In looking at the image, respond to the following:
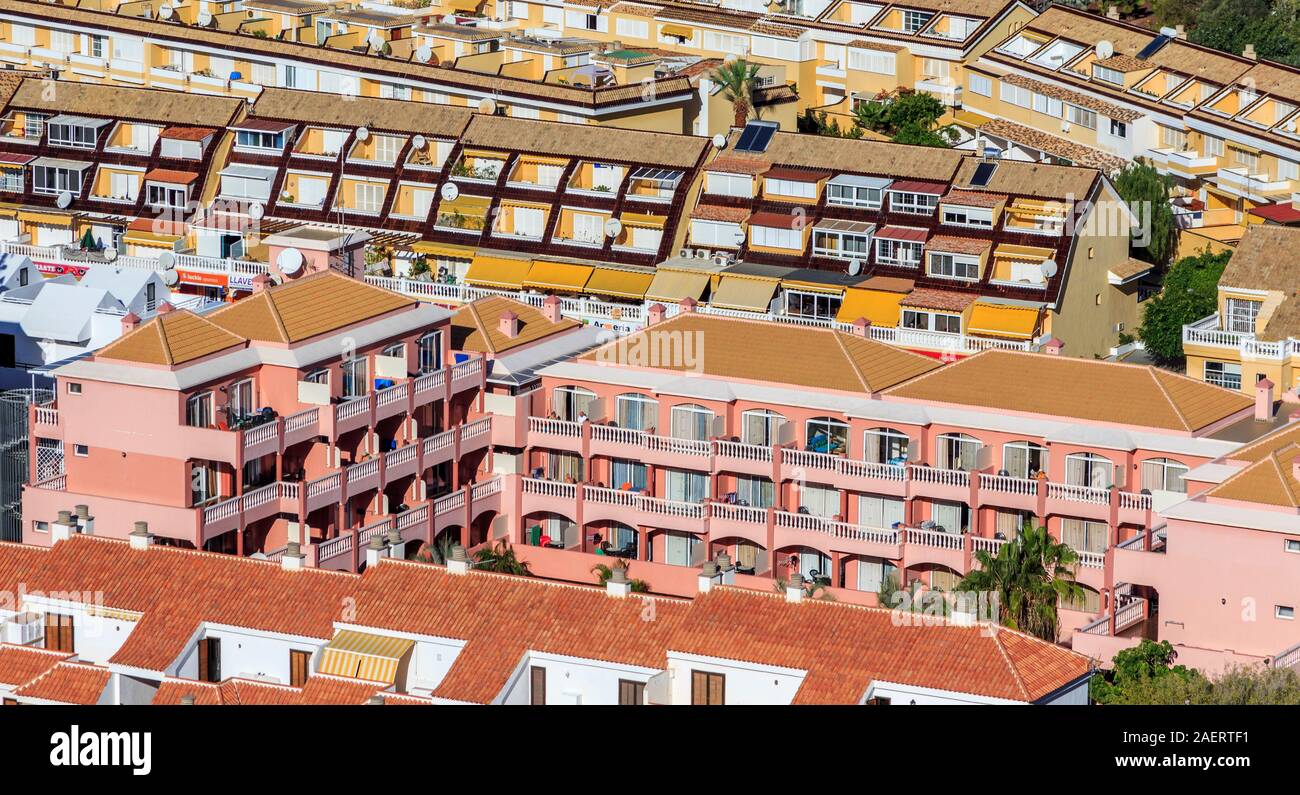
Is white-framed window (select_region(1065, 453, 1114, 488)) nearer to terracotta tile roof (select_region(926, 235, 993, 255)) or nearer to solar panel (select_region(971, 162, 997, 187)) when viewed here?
terracotta tile roof (select_region(926, 235, 993, 255))

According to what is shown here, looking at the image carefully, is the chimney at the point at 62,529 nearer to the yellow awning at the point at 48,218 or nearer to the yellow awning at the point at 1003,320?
the yellow awning at the point at 1003,320

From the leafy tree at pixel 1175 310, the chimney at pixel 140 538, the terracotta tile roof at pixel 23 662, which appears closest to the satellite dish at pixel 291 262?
Result: the chimney at pixel 140 538

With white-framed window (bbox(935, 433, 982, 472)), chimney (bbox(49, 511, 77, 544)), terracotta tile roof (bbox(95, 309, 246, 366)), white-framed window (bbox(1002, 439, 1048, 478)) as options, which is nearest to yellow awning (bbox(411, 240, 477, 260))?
terracotta tile roof (bbox(95, 309, 246, 366))

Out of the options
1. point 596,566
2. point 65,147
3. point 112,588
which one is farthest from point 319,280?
point 65,147

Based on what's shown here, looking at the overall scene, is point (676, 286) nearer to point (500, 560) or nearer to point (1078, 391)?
point (1078, 391)

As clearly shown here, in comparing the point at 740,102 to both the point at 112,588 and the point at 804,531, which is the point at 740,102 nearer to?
the point at 804,531
